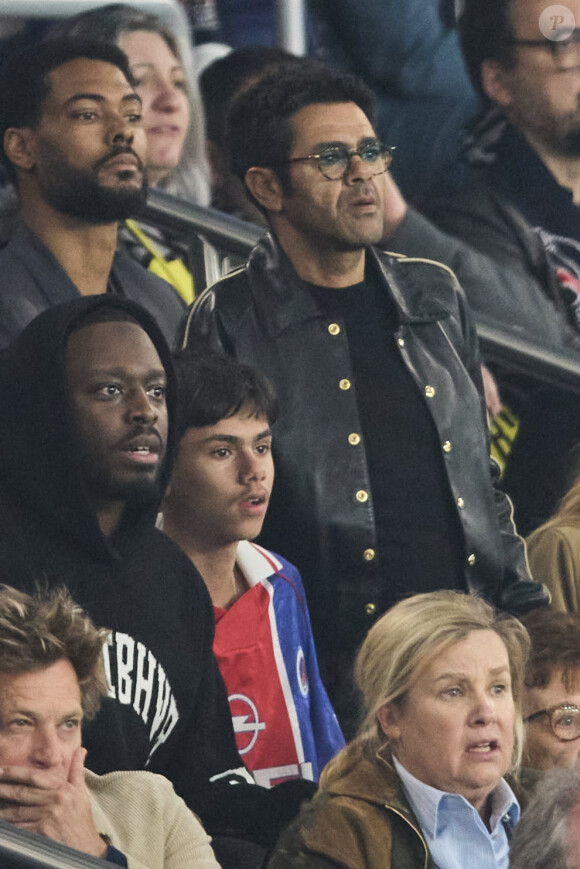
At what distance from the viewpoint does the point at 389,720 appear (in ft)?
13.1

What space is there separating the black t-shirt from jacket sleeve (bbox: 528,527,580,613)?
1.14 ft

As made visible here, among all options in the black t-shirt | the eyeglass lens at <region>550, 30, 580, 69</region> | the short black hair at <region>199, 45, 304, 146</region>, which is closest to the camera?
the black t-shirt

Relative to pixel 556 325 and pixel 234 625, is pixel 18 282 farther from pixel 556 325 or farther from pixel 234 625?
pixel 556 325

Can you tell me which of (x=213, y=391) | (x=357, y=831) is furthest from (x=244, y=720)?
(x=213, y=391)

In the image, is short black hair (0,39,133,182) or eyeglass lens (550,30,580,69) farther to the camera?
eyeglass lens (550,30,580,69)

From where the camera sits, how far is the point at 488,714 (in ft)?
13.1

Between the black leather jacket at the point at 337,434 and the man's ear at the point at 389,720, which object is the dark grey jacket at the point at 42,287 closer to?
the black leather jacket at the point at 337,434

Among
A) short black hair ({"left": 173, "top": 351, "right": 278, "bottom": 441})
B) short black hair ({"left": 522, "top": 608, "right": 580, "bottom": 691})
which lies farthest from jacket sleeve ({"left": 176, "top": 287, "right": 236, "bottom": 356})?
short black hair ({"left": 522, "top": 608, "right": 580, "bottom": 691})

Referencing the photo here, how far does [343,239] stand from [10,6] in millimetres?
1208

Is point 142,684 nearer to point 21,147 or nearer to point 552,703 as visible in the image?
point 552,703

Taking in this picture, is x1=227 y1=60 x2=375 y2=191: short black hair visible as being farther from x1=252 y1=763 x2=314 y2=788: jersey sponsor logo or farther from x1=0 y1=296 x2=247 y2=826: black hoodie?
x1=252 y1=763 x2=314 y2=788: jersey sponsor logo

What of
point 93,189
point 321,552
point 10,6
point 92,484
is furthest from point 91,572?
point 10,6

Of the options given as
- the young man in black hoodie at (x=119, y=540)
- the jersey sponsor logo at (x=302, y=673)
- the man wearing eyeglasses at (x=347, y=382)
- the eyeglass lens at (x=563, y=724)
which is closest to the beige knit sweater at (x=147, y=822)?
the young man in black hoodie at (x=119, y=540)

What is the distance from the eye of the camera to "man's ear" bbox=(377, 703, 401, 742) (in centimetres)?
398
